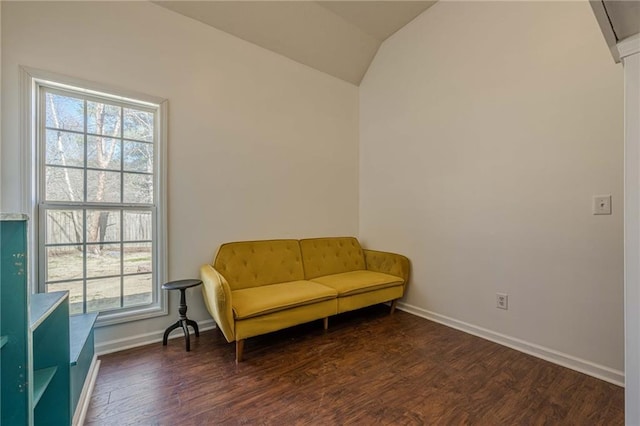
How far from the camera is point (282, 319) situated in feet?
7.53

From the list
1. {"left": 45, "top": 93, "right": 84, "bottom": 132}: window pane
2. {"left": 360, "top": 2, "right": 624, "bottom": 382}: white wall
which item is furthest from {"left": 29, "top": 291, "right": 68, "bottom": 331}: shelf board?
{"left": 360, "top": 2, "right": 624, "bottom": 382}: white wall

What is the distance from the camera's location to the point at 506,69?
2.40m

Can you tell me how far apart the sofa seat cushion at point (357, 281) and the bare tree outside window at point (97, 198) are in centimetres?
169

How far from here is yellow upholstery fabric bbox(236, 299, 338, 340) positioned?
6.93 feet

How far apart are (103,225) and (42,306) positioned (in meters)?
1.33

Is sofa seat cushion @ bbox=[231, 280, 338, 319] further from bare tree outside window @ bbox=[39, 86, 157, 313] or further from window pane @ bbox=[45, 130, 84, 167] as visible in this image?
window pane @ bbox=[45, 130, 84, 167]

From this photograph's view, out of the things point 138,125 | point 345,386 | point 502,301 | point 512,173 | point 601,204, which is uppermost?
point 138,125

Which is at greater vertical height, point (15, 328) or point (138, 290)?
point (15, 328)

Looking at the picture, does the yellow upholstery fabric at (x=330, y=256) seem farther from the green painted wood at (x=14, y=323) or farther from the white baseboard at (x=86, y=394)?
the green painted wood at (x=14, y=323)

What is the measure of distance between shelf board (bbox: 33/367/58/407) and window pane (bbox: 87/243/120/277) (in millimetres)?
1146

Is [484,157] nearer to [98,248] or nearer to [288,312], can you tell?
[288,312]

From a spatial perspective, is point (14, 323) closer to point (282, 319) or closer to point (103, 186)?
point (282, 319)

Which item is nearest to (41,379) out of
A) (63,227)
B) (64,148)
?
(63,227)

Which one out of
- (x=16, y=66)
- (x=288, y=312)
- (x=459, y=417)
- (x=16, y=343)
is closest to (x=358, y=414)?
(x=459, y=417)
